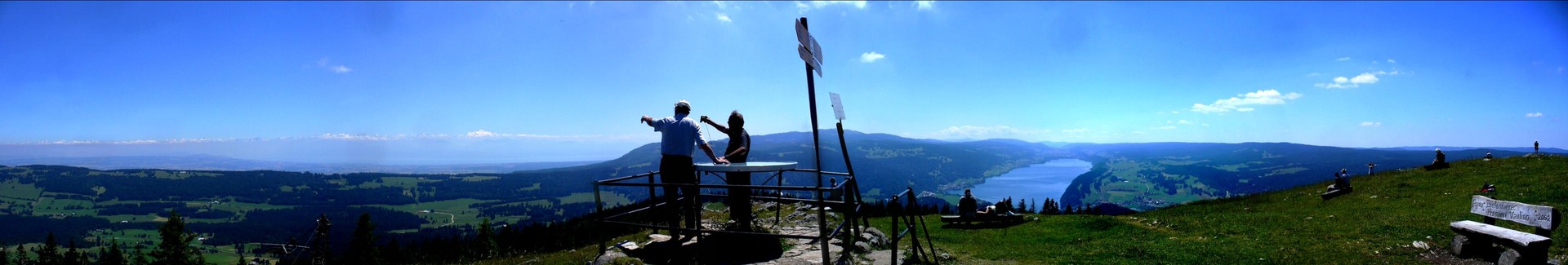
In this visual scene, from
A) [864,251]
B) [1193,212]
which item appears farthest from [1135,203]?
[864,251]

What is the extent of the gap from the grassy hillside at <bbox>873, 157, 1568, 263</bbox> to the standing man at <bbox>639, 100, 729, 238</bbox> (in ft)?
23.3

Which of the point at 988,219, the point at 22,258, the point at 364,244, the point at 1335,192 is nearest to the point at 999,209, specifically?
the point at 988,219

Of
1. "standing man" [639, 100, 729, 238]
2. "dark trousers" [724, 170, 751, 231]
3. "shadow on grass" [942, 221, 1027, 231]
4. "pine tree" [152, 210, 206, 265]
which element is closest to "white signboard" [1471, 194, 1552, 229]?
"shadow on grass" [942, 221, 1027, 231]

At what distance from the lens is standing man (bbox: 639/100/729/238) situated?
10.2 metres

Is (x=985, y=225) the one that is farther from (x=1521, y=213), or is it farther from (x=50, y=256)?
(x=50, y=256)

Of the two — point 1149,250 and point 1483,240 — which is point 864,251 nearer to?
point 1149,250

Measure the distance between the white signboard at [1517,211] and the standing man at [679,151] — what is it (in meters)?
14.7

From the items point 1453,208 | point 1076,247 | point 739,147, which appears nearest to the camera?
point 739,147

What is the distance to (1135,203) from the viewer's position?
199 meters

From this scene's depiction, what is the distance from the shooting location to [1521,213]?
11.8 metres

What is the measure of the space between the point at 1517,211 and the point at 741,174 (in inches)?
578

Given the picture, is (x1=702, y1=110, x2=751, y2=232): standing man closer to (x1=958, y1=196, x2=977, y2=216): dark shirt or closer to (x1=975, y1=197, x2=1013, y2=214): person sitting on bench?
(x1=958, y1=196, x2=977, y2=216): dark shirt

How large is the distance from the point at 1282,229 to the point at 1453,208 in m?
5.00

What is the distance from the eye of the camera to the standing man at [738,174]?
1091cm
